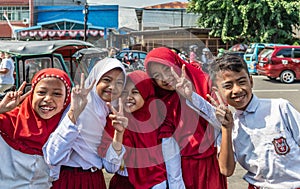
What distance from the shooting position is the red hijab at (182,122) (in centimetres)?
215

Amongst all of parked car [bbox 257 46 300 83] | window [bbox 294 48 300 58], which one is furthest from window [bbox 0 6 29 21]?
window [bbox 294 48 300 58]

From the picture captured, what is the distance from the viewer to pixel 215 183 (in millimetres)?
2211

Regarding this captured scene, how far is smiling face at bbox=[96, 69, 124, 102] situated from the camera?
7.02ft

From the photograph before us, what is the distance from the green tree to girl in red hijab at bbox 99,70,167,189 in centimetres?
2048

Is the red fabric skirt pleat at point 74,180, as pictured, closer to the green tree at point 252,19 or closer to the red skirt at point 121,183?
the red skirt at point 121,183

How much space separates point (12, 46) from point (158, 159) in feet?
19.3

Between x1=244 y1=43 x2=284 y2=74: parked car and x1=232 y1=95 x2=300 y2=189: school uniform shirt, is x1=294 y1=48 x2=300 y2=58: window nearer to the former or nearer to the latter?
x1=244 y1=43 x2=284 y2=74: parked car

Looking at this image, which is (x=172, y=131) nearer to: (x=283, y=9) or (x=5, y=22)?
(x=283, y=9)

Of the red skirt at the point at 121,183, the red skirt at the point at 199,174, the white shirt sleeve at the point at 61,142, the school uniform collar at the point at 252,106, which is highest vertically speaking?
the school uniform collar at the point at 252,106

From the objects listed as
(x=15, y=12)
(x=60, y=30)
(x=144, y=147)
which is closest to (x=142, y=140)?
(x=144, y=147)

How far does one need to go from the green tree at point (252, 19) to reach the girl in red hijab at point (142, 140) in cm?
2048

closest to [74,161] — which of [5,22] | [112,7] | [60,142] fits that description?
[60,142]

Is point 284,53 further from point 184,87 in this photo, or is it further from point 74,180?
point 74,180

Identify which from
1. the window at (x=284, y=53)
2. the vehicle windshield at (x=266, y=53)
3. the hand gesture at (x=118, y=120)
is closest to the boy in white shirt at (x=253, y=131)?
the hand gesture at (x=118, y=120)
